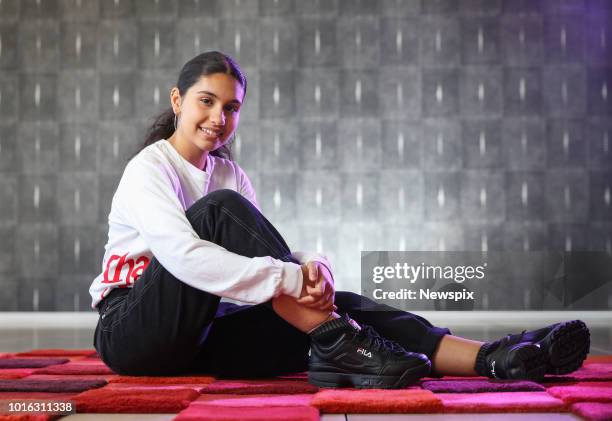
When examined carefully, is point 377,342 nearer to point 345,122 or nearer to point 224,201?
point 224,201

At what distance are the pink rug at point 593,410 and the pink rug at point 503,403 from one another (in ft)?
0.13

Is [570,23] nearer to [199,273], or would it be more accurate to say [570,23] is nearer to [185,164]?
[185,164]

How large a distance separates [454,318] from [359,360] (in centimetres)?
314

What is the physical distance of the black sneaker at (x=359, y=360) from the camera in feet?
5.20

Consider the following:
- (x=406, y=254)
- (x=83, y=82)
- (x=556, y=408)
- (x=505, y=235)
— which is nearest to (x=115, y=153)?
(x=83, y=82)

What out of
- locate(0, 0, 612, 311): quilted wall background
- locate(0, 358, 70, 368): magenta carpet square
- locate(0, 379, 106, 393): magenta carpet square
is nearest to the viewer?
locate(0, 379, 106, 393): magenta carpet square

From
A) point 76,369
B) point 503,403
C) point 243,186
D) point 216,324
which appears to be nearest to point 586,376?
point 503,403

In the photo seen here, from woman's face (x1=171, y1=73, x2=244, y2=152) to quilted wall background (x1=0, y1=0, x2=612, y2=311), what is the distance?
2940 mm

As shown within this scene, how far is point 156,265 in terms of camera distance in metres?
1.61

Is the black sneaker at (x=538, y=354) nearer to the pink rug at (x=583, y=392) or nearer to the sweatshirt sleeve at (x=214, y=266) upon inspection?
the pink rug at (x=583, y=392)

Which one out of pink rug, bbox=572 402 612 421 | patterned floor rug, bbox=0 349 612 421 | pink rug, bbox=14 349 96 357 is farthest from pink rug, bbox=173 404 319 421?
pink rug, bbox=14 349 96 357

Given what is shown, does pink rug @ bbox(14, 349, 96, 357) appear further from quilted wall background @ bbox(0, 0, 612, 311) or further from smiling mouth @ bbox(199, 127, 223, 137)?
quilted wall background @ bbox(0, 0, 612, 311)

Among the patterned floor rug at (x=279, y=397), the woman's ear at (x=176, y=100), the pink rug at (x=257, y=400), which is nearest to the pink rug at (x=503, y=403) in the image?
the patterned floor rug at (x=279, y=397)

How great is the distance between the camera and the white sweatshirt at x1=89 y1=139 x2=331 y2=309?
4.96 feet
